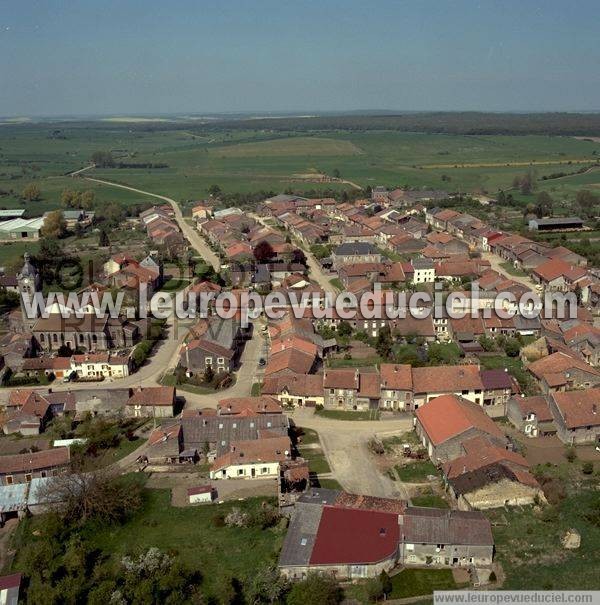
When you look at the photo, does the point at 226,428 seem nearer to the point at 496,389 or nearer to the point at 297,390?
the point at 297,390

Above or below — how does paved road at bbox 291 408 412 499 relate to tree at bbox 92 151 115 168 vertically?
below

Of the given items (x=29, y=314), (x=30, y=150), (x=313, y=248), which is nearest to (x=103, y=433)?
(x=29, y=314)

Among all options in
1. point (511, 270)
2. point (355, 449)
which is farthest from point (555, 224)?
point (355, 449)

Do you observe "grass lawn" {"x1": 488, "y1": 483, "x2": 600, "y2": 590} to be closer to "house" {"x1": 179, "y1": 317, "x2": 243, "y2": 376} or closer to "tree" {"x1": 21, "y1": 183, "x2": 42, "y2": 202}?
"house" {"x1": 179, "y1": 317, "x2": 243, "y2": 376}

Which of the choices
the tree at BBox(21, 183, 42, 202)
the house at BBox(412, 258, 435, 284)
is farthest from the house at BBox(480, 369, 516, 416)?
the tree at BBox(21, 183, 42, 202)

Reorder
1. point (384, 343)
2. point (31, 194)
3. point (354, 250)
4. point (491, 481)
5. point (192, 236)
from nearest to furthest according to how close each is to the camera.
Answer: point (491, 481), point (384, 343), point (354, 250), point (192, 236), point (31, 194)

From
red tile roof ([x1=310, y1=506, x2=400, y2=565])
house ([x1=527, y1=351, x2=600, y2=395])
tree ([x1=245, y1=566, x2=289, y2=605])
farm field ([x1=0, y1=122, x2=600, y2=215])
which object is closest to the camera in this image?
tree ([x1=245, y1=566, x2=289, y2=605])
